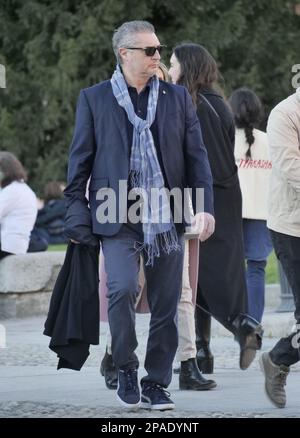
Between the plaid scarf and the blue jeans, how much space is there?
3037 millimetres

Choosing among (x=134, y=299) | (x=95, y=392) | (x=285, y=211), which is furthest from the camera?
(x=95, y=392)

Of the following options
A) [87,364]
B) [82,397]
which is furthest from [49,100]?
[82,397]

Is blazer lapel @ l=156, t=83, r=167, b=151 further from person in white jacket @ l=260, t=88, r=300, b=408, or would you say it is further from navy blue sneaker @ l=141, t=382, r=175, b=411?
navy blue sneaker @ l=141, t=382, r=175, b=411

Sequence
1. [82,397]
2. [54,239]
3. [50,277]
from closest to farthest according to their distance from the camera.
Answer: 1. [82,397]
2. [50,277]
3. [54,239]

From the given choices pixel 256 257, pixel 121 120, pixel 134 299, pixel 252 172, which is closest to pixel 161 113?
pixel 121 120

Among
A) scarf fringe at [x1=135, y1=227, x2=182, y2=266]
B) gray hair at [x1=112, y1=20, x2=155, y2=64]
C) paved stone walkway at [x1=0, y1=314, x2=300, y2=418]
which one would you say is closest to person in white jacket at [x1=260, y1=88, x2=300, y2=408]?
paved stone walkway at [x1=0, y1=314, x2=300, y2=418]

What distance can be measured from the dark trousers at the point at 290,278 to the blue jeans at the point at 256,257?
283 cm

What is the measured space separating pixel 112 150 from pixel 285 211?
0.87 metres

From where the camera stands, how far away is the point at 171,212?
21.7 feet

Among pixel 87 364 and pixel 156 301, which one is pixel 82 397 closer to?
pixel 156 301

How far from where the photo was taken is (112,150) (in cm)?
650

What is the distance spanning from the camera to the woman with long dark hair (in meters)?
7.82

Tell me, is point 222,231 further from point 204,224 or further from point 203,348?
point 204,224
